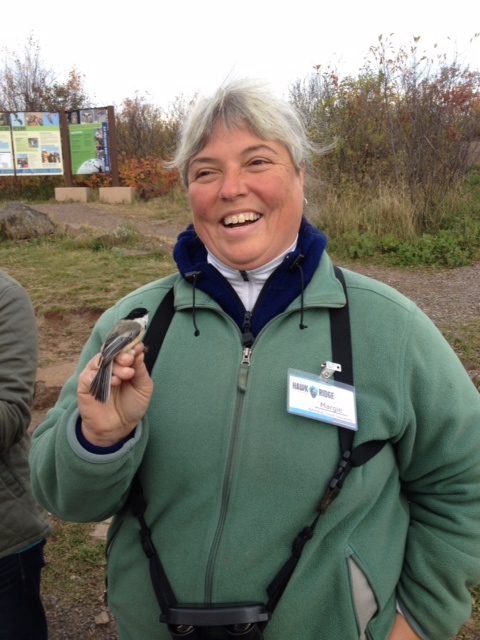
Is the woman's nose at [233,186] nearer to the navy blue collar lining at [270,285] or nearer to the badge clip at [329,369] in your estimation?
the navy blue collar lining at [270,285]

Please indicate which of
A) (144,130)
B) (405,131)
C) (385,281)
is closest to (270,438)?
(385,281)

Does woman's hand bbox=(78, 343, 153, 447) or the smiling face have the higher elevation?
the smiling face

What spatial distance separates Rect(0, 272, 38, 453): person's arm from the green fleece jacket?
44 cm

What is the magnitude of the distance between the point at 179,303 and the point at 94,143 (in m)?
15.7

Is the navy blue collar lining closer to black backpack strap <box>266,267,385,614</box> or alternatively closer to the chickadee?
black backpack strap <box>266,267,385,614</box>

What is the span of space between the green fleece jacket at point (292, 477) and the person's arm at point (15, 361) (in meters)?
0.44

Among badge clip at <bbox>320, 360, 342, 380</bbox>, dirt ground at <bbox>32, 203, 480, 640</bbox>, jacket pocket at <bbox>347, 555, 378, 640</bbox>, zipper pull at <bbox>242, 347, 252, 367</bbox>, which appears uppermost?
zipper pull at <bbox>242, 347, 252, 367</bbox>

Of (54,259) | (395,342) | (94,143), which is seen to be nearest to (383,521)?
(395,342)

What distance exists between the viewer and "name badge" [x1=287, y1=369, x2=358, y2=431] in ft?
4.87

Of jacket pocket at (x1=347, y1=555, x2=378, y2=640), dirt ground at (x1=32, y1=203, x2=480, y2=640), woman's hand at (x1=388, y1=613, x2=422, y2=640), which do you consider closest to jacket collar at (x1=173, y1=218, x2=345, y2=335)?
jacket pocket at (x1=347, y1=555, x2=378, y2=640)

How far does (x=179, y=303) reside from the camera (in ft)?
5.45

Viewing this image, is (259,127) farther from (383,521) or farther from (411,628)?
(411,628)

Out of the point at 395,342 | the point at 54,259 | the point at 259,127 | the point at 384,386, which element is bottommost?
the point at 54,259

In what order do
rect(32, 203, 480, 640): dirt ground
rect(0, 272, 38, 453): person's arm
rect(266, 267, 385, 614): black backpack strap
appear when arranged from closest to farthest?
rect(266, 267, 385, 614): black backpack strap
rect(0, 272, 38, 453): person's arm
rect(32, 203, 480, 640): dirt ground
